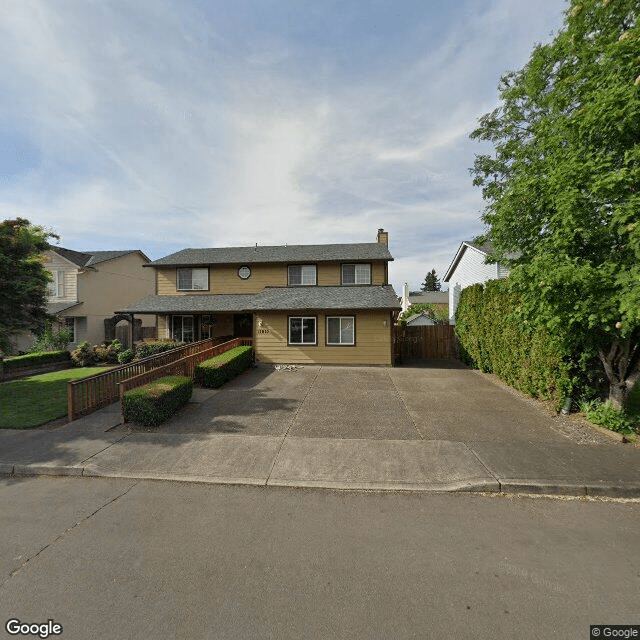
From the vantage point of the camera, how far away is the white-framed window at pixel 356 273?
19484 mm

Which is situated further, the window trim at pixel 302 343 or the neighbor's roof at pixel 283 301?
the window trim at pixel 302 343

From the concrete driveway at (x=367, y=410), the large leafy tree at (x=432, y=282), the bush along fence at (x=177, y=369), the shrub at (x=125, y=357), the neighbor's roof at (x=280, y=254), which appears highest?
the large leafy tree at (x=432, y=282)

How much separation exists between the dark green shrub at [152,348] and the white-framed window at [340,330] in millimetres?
9057

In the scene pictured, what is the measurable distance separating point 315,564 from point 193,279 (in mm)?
20288

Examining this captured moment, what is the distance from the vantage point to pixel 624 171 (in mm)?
5168

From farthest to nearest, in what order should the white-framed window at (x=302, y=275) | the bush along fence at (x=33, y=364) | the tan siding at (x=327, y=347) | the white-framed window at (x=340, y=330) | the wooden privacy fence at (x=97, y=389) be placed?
1. the white-framed window at (x=302, y=275)
2. the white-framed window at (x=340, y=330)
3. the tan siding at (x=327, y=347)
4. the bush along fence at (x=33, y=364)
5. the wooden privacy fence at (x=97, y=389)

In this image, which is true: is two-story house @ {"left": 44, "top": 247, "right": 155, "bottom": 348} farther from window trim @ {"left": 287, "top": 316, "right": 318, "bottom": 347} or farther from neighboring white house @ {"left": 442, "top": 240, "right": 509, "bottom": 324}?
neighboring white house @ {"left": 442, "top": 240, "right": 509, "bottom": 324}

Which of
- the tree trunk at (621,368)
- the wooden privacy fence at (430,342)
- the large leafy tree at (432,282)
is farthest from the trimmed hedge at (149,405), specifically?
the large leafy tree at (432,282)

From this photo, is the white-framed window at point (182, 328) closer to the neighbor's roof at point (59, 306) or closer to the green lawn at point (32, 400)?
the green lawn at point (32, 400)

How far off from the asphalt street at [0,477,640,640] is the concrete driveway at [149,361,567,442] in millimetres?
2280

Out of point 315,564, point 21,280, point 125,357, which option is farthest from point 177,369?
point 315,564

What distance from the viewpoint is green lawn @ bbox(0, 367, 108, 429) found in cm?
809

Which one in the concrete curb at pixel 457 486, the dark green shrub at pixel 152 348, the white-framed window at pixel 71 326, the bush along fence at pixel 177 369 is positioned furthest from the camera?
the white-framed window at pixel 71 326

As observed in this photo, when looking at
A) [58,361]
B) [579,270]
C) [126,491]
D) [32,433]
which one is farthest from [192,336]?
[579,270]
